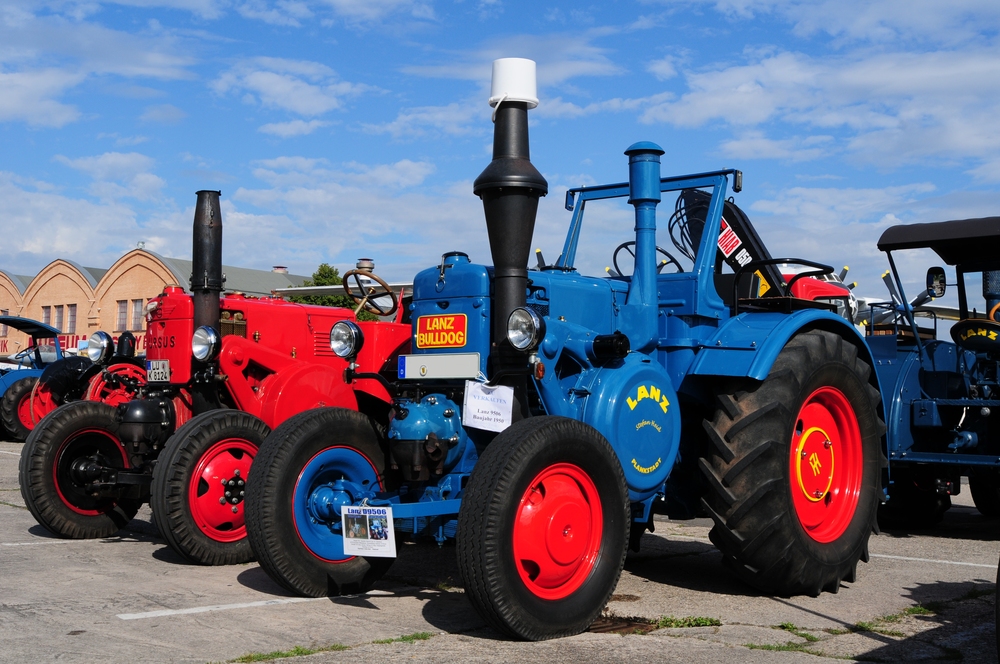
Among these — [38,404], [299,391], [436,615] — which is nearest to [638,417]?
[436,615]

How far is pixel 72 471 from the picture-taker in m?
8.06

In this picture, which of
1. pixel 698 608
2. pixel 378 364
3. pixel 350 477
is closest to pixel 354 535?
pixel 350 477

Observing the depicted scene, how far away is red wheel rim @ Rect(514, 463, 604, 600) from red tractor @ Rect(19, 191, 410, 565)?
111 inches

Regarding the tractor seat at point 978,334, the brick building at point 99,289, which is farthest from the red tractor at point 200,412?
the brick building at point 99,289

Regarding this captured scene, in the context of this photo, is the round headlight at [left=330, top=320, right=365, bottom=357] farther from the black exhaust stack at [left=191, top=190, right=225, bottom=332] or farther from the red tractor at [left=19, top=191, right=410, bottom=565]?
the black exhaust stack at [left=191, top=190, right=225, bottom=332]

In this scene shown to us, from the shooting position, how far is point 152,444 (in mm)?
7676

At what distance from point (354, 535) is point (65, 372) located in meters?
10.0

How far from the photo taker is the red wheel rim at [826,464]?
604 centimetres

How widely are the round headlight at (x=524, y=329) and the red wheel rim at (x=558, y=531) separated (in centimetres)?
62

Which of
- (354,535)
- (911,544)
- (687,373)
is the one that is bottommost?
(911,544)

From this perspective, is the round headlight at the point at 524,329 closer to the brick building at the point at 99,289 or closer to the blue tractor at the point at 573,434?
the blue tractor at the point at 573,434

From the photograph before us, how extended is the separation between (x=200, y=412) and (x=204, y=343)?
29.7 inches

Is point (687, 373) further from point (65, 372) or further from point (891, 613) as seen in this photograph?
point (65, 372)

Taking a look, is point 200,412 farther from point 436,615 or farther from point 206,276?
point 436,615
